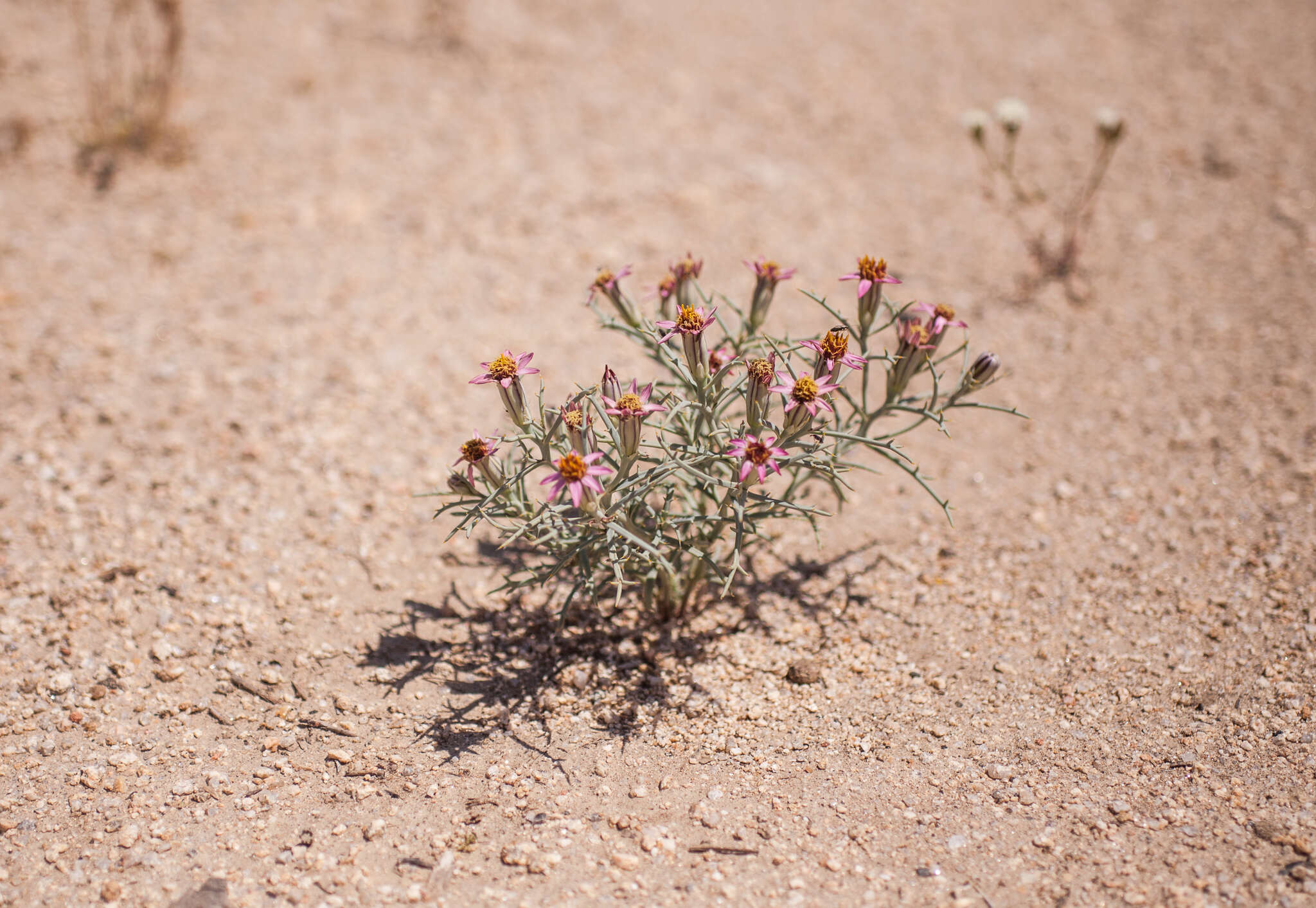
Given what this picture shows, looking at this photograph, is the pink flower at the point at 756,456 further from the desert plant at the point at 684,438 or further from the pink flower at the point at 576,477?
the pink flower at the point at 576,477

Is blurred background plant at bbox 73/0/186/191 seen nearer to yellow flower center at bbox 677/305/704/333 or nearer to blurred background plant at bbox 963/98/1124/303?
yellow flower center at bbox 677/305/704/333

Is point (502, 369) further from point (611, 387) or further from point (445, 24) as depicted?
point (445, 24)

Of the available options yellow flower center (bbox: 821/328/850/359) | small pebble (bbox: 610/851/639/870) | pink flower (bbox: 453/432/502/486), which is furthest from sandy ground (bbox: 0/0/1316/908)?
yellow flower center (bbox: 821/328/850/359)

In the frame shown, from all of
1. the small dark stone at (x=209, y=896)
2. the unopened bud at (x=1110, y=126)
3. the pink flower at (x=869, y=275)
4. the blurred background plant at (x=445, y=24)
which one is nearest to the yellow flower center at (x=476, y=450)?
the pink flower at (x=869, y=275)

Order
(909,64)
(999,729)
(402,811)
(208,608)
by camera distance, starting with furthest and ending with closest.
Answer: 1. (909,64)
2. (208,608)
3. (999,729)
4. (402,811)

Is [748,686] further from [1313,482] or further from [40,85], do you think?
[40,85]

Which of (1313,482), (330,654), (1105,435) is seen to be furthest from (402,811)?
(1313,482)
